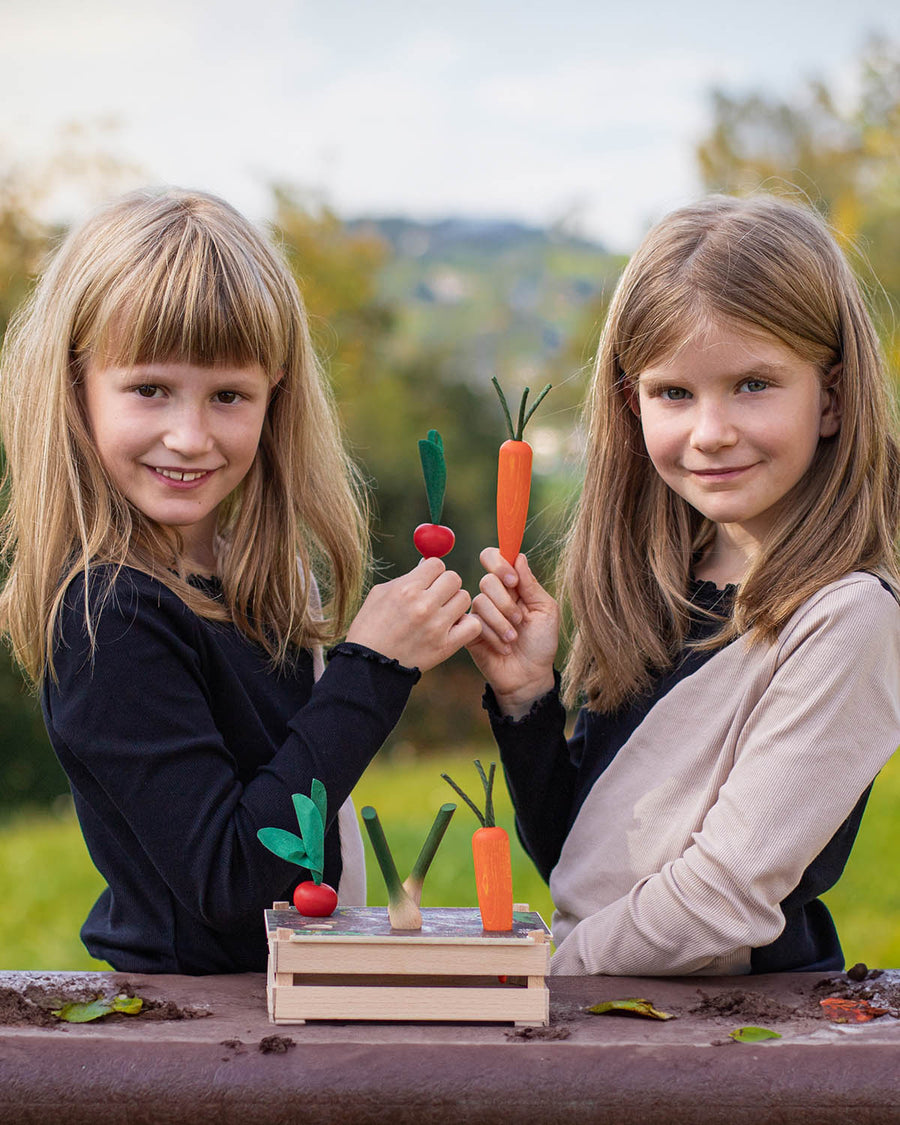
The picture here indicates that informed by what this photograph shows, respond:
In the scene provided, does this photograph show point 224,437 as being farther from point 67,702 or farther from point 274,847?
point 274,847

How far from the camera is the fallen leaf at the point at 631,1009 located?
66.9 inches

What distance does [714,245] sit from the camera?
2.13 meters

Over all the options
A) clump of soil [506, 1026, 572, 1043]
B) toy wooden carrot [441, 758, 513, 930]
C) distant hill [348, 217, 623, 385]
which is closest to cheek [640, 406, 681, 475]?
toy wooden carrot [441, 758, 513, 930]

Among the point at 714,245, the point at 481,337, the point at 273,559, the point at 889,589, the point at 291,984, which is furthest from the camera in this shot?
the point at 481,337

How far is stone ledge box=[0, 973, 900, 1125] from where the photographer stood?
148 centimetres

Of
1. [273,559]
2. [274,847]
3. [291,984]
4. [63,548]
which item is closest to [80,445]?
[63,548]

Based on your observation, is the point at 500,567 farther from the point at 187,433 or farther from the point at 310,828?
the point at 310,828

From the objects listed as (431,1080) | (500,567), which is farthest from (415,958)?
(500,567)

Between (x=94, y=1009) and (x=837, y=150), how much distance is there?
749 inches

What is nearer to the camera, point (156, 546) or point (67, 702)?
point (67, 702)

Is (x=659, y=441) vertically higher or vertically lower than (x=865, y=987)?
higher

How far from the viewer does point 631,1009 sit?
5.60ft

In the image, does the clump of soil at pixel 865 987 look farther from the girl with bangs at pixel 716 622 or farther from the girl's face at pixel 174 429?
the girl's face at pixel 174 429

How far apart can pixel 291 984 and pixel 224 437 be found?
0.88 metres
